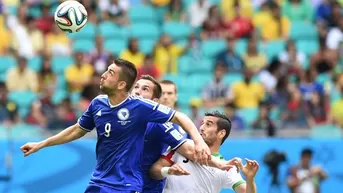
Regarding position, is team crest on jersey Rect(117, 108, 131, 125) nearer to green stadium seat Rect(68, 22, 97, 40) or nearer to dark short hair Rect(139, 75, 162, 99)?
dark short hair Rect(139, 75, 162, 99)

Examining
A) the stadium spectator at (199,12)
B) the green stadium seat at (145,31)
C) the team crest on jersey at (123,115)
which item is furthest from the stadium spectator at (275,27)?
the team crest on jersey at (123,115)

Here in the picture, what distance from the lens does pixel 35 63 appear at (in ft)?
62.4

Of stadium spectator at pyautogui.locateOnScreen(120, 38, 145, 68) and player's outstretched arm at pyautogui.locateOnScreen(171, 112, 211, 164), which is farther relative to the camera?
stadium spectator at pyautogui.locateOnScreen(120, 38, 145, 68)

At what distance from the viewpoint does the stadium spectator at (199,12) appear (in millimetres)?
20312

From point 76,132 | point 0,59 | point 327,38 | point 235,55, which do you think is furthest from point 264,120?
point 76,132

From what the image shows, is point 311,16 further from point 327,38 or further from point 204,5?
point 204,5

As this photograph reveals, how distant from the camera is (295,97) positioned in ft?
56.7

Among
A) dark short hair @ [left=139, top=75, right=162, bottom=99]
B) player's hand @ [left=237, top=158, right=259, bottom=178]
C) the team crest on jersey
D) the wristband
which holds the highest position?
dark short hair @ [left=139, top=75, right=162, bottom=99]

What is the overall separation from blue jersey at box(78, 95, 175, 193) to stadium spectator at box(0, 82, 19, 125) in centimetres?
690

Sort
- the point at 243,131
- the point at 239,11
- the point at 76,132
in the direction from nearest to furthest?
1. the point at 76,132
2. the point at 243,131
3. the point at 239,11

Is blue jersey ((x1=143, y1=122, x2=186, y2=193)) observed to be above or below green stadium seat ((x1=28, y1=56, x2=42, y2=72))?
below

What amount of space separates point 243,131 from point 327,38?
4568 millimetres

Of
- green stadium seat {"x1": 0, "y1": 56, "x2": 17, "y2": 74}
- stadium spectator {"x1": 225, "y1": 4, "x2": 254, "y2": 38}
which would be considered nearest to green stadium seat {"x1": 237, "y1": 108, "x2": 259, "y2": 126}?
stadium spectator {"x1": 225, "y1": 4, "x2": 254, "y2": 38}

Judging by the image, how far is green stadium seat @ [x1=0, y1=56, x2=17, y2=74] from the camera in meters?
18.8
